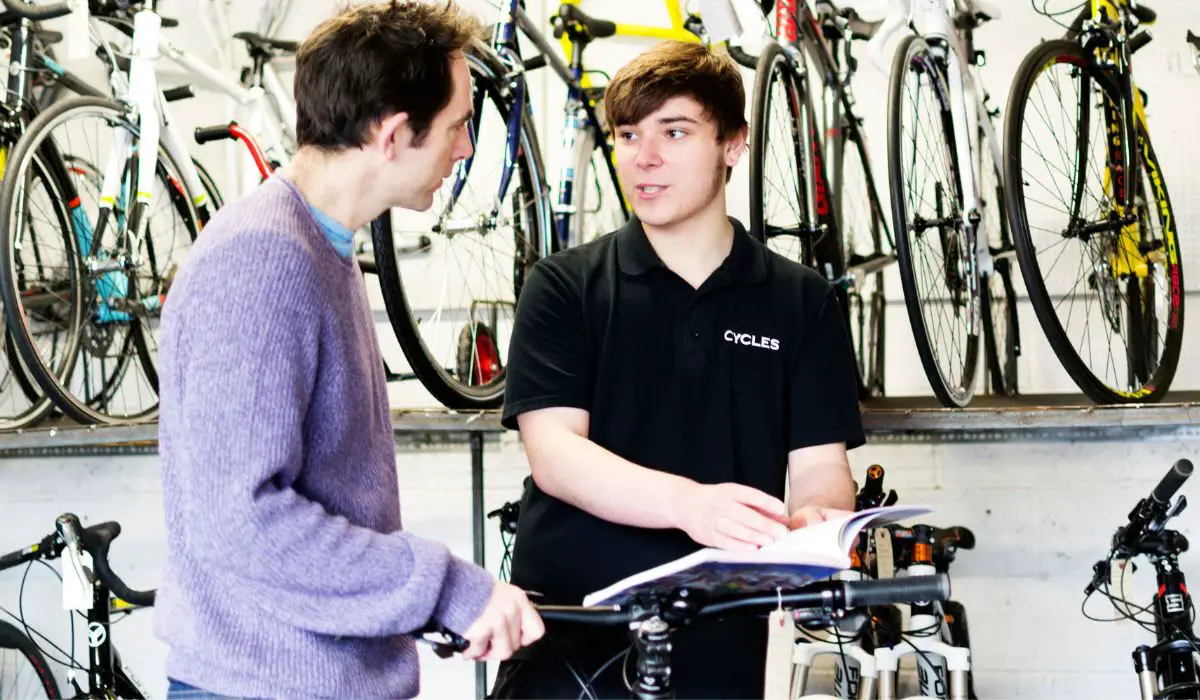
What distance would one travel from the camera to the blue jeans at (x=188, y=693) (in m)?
1.28

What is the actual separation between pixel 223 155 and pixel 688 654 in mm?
3236

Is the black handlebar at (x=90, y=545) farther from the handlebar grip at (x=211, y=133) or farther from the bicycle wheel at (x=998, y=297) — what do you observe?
the bicycle wheel at (x=998, y=297)

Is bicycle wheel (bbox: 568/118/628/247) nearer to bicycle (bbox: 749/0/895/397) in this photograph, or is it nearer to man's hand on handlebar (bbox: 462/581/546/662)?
bicycle (bbox: 749/0/895/397)

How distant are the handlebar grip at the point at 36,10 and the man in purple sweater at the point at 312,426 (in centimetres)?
206

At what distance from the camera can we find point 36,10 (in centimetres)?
319

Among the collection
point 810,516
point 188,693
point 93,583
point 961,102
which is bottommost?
point 93,583

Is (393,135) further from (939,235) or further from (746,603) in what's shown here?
(939,235)

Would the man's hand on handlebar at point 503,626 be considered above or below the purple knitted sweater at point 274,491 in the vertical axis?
below

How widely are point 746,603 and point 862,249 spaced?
2913 mm

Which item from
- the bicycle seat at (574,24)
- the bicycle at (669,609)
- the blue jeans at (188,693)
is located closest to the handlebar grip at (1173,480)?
the bicycle at (669,609)

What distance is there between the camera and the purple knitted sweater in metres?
1.20

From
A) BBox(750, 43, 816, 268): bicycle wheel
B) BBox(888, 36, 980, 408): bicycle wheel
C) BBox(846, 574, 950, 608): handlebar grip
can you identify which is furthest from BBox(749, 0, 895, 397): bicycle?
Answer: BBox(846, 574, 950, 608): handlebar grip

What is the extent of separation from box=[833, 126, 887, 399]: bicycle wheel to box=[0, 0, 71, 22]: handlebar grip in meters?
1.93

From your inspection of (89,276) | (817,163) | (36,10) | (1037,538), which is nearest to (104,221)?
(89,276)
